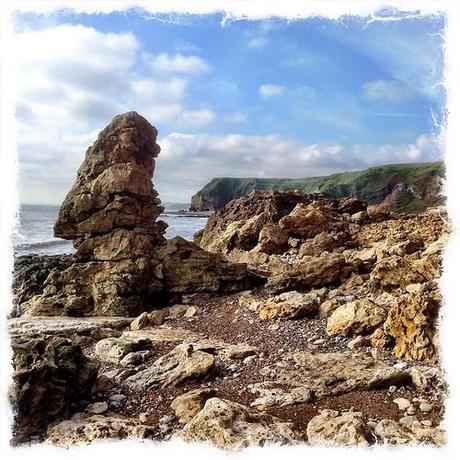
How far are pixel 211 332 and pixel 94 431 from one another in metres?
9.61

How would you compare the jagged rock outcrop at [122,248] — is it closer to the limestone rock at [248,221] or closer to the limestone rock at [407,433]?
the limestone rock at [248,221]

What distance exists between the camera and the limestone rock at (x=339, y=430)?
6.86 meters

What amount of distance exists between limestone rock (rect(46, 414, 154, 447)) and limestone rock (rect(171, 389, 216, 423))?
2.74 ft

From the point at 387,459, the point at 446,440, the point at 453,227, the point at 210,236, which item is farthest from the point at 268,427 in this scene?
the point at 210,236

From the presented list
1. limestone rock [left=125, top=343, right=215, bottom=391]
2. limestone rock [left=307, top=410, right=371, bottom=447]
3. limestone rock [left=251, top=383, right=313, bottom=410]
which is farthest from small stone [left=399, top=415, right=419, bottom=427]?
limestone rock [left=125, top=343, right=215, bottom=391]

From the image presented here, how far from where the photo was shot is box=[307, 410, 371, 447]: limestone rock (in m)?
6.86

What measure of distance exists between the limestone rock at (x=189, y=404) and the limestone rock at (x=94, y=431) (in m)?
0.84

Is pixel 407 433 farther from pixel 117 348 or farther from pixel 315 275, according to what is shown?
pixel 315 275

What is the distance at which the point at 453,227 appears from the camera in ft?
23.3

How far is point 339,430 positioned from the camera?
7168 millimetres

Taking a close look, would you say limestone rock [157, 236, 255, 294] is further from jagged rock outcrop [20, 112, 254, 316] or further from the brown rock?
the brown rock

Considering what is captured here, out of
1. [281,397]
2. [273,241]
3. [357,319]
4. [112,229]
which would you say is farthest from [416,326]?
[273,241]

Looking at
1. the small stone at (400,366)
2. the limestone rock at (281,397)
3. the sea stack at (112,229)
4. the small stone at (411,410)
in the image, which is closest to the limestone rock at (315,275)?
the sea stack at (112,229)

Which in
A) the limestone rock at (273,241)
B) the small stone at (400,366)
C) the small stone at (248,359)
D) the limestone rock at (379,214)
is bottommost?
the small stone at (248,359)
